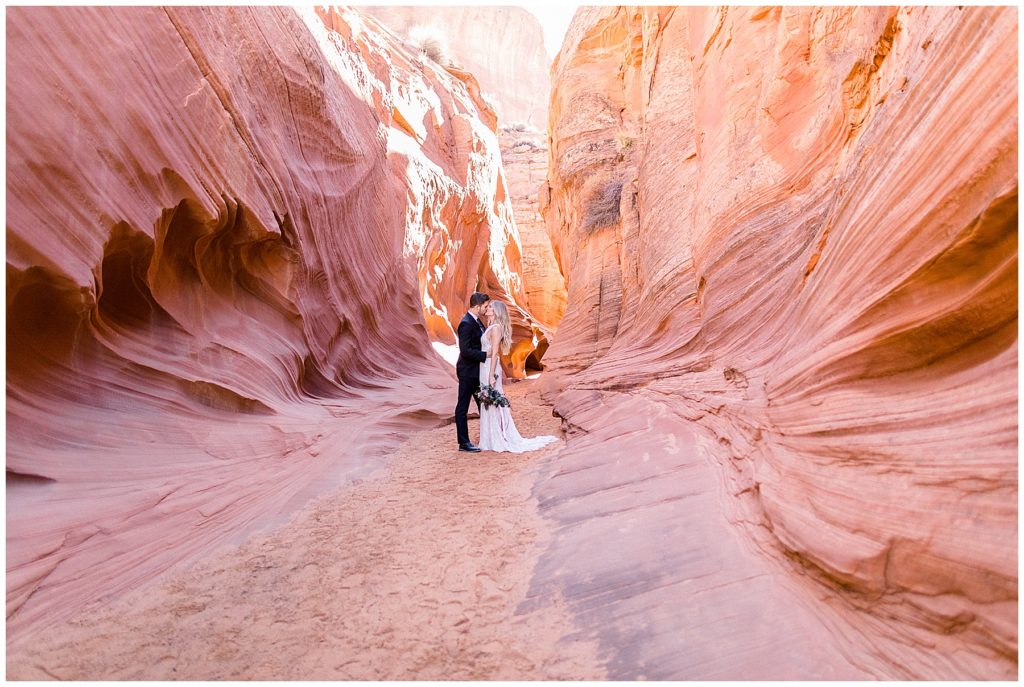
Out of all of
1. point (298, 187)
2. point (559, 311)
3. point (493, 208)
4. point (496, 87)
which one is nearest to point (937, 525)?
point (298, 187)

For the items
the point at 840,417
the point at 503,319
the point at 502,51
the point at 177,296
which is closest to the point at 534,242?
the point at 503,319

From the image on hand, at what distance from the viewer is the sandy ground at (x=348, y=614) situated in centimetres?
264

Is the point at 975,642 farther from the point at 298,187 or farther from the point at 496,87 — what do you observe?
the point at 496,87

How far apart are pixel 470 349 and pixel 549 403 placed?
15.2ft

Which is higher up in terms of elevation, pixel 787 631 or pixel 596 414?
pixel 596 414

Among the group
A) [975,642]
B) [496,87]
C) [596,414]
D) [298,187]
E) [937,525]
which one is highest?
[496,87]

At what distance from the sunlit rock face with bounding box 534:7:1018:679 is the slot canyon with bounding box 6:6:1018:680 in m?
0.02

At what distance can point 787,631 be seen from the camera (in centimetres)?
243

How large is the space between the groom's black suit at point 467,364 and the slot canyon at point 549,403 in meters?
0.71

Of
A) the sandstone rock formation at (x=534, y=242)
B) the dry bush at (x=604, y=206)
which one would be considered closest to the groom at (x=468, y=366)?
the dry bush at (x=604, y=206)

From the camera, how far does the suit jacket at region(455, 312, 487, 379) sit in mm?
6812

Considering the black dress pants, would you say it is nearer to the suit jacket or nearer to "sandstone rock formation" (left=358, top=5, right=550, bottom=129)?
the suit jacket

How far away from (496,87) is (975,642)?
56.2 meters

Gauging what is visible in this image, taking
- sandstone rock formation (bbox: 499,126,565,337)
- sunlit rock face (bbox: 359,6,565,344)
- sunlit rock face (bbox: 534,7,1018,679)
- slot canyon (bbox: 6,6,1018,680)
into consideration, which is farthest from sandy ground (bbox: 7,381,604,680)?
sunlit rock face (bbox: 359,6,565,344)
